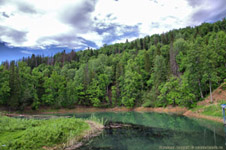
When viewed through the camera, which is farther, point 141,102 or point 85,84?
point 85,84

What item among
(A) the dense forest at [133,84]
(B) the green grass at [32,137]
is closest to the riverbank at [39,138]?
(B) the green grass at [32,137]

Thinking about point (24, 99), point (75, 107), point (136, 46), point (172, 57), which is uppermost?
point (136, 46)

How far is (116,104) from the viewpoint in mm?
68312

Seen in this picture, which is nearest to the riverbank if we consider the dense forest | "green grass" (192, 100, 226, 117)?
"green grass" (192, 100, 226, 117)

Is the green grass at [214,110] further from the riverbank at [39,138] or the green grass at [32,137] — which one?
the green grass at [32,137]

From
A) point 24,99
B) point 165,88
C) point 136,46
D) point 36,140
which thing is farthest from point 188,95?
point 136,46

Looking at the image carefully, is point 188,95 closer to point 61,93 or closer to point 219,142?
point 219,142

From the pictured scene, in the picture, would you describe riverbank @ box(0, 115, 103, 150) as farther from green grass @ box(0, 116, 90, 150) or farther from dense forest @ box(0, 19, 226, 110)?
dense forest @ box(0, 19, 226, 110)

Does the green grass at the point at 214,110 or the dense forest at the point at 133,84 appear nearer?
the green grass at the point at 214,110

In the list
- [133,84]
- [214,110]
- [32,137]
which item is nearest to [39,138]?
[32,137]

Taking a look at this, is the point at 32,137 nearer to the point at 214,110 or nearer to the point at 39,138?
the point at 39,138

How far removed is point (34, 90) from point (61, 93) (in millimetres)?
10441

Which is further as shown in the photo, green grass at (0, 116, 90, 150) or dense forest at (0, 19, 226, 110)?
dense forest at (0, 19, 226, 110)

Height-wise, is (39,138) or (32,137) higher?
(32,137)
